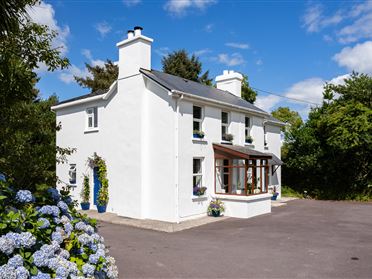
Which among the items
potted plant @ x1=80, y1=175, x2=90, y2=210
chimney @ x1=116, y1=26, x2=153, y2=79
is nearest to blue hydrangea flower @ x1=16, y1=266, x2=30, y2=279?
chimney @ x1=116, y1=26, x2=153, y2=79

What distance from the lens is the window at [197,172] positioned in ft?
50.3

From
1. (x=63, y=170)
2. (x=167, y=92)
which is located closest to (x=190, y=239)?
(x=167, y=92)

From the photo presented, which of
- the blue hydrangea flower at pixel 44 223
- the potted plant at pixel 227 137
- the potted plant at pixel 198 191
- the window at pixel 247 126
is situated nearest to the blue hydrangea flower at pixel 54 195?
the blue hydrangea flower at pixel 44 223

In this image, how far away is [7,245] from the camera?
2779 mm

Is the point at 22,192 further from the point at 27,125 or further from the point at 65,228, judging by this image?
the point at 27,125

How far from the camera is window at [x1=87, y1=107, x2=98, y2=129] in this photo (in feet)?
58.3

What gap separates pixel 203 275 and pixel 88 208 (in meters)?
11.6

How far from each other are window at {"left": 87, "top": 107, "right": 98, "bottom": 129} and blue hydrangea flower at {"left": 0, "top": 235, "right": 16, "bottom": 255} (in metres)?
15.4

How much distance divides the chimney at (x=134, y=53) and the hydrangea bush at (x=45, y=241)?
12064 mm

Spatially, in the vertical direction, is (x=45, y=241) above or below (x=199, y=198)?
above

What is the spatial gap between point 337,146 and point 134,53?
1416 centimetres

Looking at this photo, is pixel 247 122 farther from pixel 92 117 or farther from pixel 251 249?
pixel 251 249

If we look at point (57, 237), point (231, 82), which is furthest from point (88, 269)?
point (231, 82)

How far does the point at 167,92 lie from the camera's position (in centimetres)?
1427
